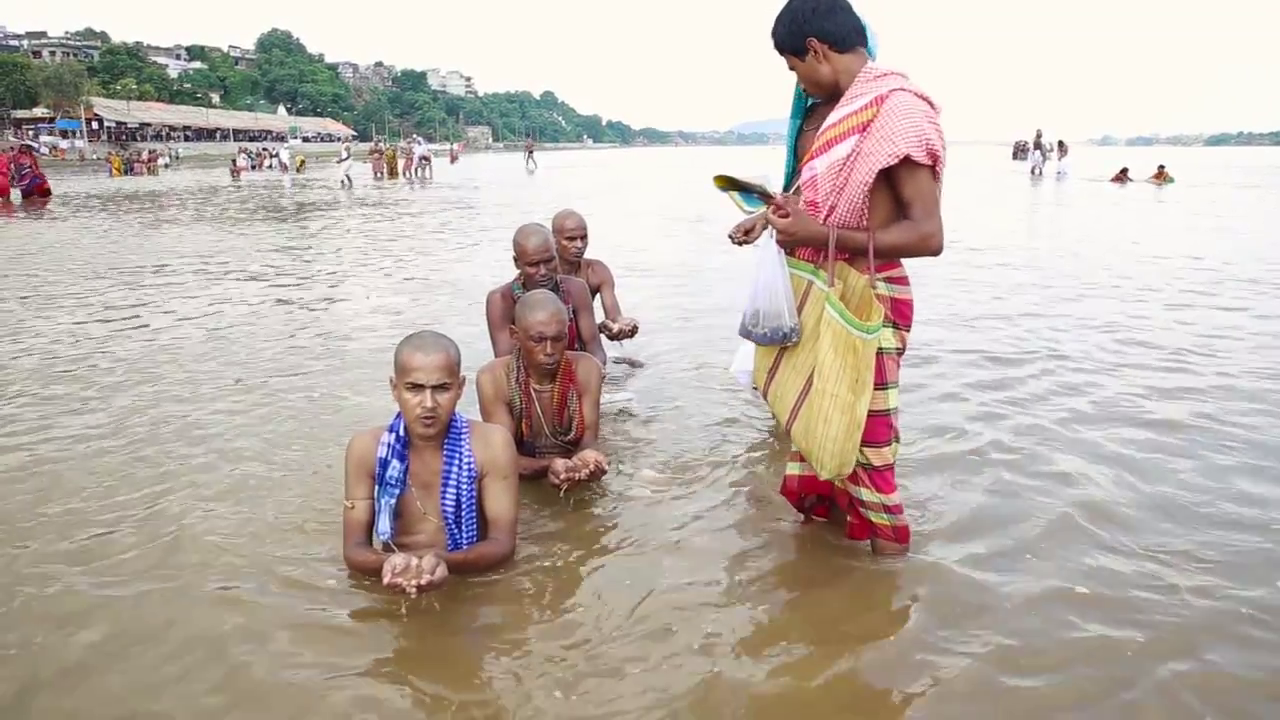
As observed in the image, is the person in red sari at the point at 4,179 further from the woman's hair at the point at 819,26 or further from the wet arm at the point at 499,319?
the woman's hair at the point at 819,26

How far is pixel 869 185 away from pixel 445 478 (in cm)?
183

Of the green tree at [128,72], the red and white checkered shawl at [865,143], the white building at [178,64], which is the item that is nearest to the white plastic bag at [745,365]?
the red and white checkered shawl at [865,143]

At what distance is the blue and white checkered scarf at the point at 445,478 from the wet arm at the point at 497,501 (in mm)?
52

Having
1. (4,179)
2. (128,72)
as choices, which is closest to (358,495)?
(4,179)

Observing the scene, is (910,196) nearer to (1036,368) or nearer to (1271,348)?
(1036,368)

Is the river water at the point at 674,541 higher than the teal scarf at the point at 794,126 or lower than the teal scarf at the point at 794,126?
lower

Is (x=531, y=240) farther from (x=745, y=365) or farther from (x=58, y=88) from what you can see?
(x=58, y=88)

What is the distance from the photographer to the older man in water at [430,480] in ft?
10.7

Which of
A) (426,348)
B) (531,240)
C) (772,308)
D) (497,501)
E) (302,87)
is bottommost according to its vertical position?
(497,501)

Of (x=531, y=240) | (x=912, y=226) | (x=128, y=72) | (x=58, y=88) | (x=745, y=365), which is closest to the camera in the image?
(x=912, y=226)

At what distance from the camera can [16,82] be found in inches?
2062

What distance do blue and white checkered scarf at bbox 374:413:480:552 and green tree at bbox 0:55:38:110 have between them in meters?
62.0

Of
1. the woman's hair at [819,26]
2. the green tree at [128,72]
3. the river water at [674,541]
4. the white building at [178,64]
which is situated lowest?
the river water at [674,541]

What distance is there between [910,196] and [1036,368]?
367 centimetres
